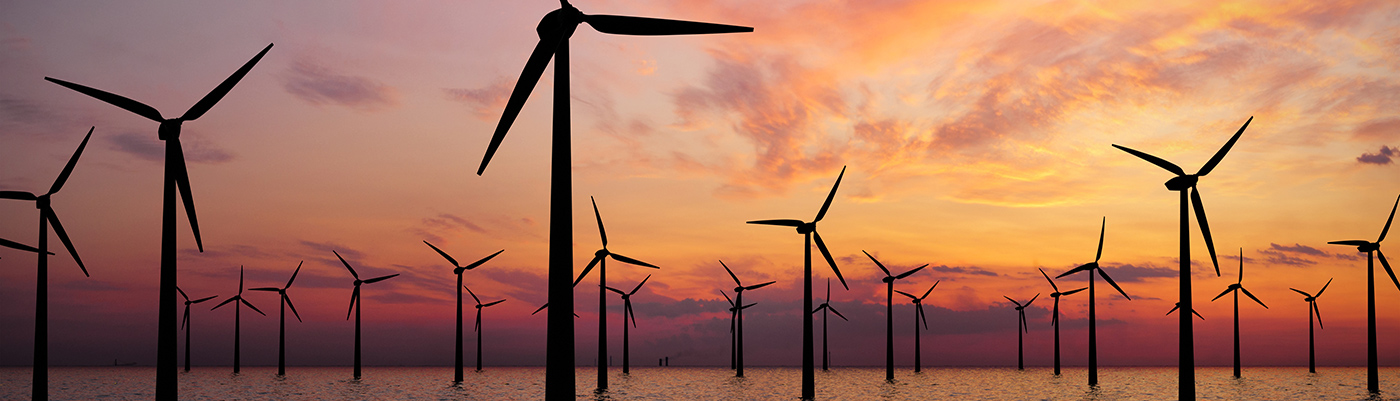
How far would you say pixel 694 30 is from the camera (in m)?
33.3

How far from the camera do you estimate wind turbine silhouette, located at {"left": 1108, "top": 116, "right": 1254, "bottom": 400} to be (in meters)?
55.1

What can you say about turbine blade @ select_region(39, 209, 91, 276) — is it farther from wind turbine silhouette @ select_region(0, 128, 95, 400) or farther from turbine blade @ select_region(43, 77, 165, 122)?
turbine blade @ select_region(43, 77, 165, 122)

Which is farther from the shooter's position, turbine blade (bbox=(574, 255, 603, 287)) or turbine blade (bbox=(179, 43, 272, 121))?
turbine blade (bbox=(574, 255, 603, 287))

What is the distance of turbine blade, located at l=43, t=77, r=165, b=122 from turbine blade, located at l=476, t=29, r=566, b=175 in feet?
73.4

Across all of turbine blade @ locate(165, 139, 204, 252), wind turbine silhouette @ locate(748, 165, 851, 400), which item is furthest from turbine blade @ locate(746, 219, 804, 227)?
turbine blade @ locate(165, 139, 204, 252)

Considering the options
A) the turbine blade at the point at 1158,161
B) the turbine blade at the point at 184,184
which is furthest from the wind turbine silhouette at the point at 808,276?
the turbine blade at the point at 184,184

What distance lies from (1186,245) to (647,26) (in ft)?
125

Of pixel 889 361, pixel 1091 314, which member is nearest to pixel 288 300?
pixel 889 361

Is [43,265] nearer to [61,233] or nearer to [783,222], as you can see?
[61,233]

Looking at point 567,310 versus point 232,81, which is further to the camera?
point 232,81

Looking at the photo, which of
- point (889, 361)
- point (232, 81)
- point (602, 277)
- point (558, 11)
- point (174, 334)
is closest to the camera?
point (558, 11)

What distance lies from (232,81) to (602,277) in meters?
53.7

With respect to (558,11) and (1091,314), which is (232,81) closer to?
(558,11)

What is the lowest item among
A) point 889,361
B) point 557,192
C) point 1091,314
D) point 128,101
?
point 889,361
